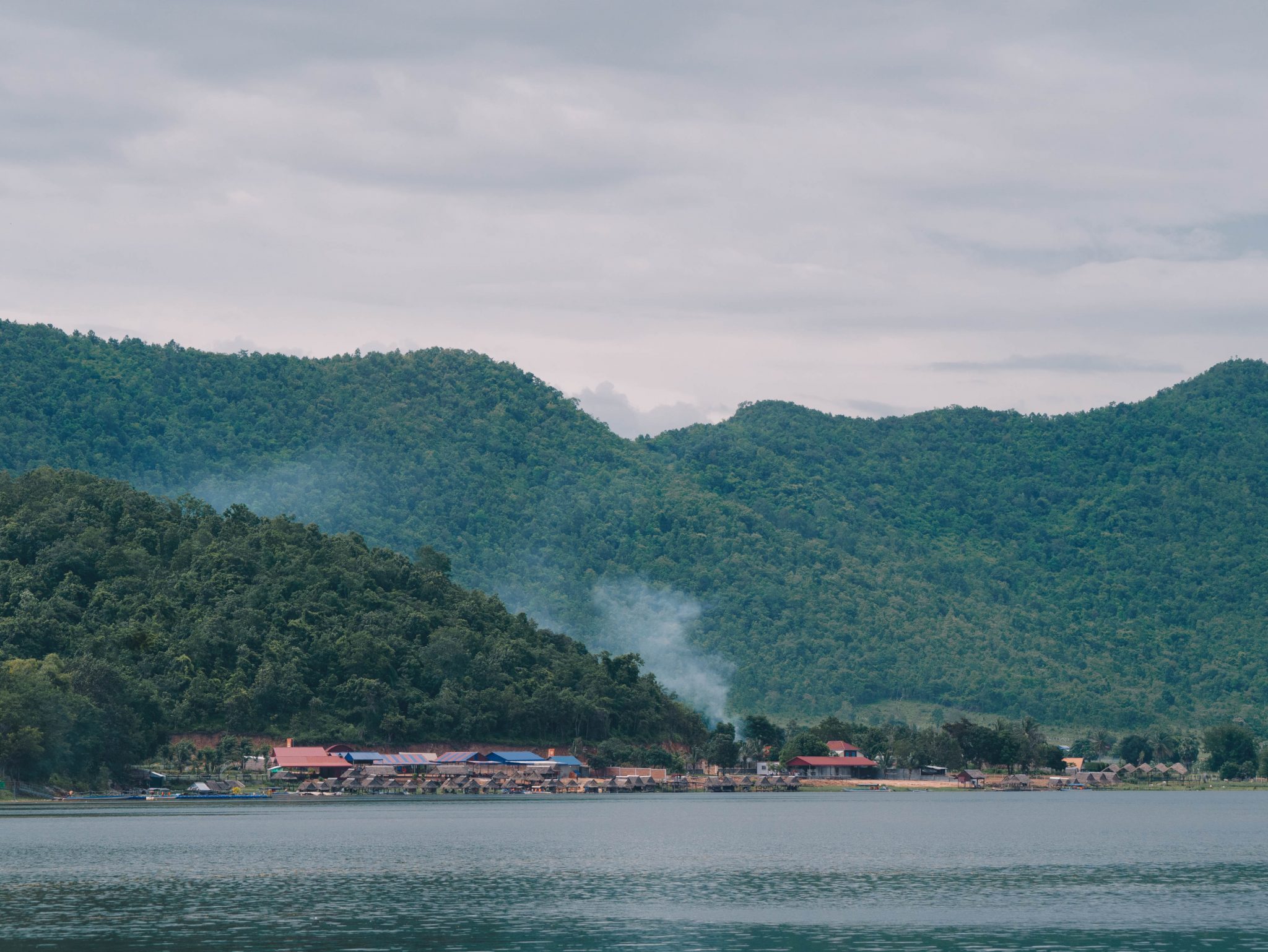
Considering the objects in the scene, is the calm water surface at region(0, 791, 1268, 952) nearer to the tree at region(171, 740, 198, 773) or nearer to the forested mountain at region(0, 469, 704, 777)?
the tree at region(171, 740, 198, 773)

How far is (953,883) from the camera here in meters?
71.4

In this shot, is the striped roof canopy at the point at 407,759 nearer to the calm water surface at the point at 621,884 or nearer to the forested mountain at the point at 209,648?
the forested mountain at the point at 209,648

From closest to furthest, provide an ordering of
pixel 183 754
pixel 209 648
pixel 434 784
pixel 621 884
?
pixel 621 884 → pixel 183 754 → pixel 209 648 → pixel 434 784

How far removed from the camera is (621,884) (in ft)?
232

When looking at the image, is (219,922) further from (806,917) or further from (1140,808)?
(1140,808)

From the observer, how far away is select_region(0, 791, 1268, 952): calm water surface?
172 feet

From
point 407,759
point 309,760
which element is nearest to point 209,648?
point 309,760

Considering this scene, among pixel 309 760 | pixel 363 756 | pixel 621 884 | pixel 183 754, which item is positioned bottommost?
pixel 621 884

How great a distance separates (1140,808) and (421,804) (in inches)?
2967

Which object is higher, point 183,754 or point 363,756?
point 183,754

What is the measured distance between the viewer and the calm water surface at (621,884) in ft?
172

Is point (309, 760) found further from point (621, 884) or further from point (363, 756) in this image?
point (621, 884)

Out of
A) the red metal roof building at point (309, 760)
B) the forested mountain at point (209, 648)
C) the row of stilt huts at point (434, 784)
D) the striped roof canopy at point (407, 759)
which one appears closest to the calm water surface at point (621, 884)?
the forested mountain at point (209, 648)

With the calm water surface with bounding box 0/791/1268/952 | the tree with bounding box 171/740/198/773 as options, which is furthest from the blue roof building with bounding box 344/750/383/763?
the calm water surface with bounding box 0/791/1268/952
